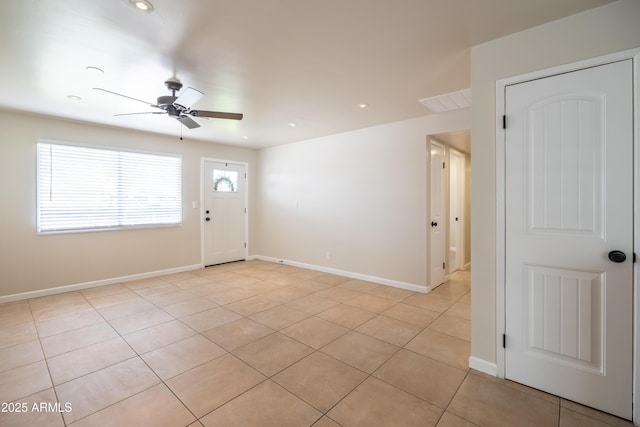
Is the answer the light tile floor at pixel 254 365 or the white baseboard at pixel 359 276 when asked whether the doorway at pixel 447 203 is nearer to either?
the white baseboard at pixel 359 276

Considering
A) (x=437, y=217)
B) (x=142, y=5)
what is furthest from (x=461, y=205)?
(x=142, y=5)

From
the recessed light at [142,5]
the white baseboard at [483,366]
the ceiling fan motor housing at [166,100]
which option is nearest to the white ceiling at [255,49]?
the recessed light at [142,5]

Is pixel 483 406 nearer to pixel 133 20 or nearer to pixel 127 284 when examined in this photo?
pixel 133 20

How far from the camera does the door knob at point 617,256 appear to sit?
67.8 inches

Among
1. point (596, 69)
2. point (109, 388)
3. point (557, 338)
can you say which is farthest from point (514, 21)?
point (109, 388)

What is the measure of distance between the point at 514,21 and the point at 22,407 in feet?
13.8

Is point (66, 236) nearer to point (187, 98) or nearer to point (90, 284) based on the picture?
point (90, 284)

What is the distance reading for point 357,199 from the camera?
487 cm

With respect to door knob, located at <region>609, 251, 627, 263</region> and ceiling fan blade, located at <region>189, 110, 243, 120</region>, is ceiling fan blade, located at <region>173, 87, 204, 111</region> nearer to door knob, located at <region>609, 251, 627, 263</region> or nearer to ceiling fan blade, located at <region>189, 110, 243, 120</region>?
ceiling fan blade, located at <region>189, 110, 243, 120</region>

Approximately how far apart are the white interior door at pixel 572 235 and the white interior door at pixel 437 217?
2138mm

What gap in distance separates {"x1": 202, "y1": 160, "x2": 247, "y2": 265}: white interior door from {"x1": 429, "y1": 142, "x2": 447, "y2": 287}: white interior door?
4130mm

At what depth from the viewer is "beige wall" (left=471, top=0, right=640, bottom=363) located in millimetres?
1937

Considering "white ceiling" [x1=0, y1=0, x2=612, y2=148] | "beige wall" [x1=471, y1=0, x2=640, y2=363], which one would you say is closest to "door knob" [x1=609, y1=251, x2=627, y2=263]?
"beige wall" [x1=471, y1=0, x2=640, y2=363]

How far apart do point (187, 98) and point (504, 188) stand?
2.85 meters
